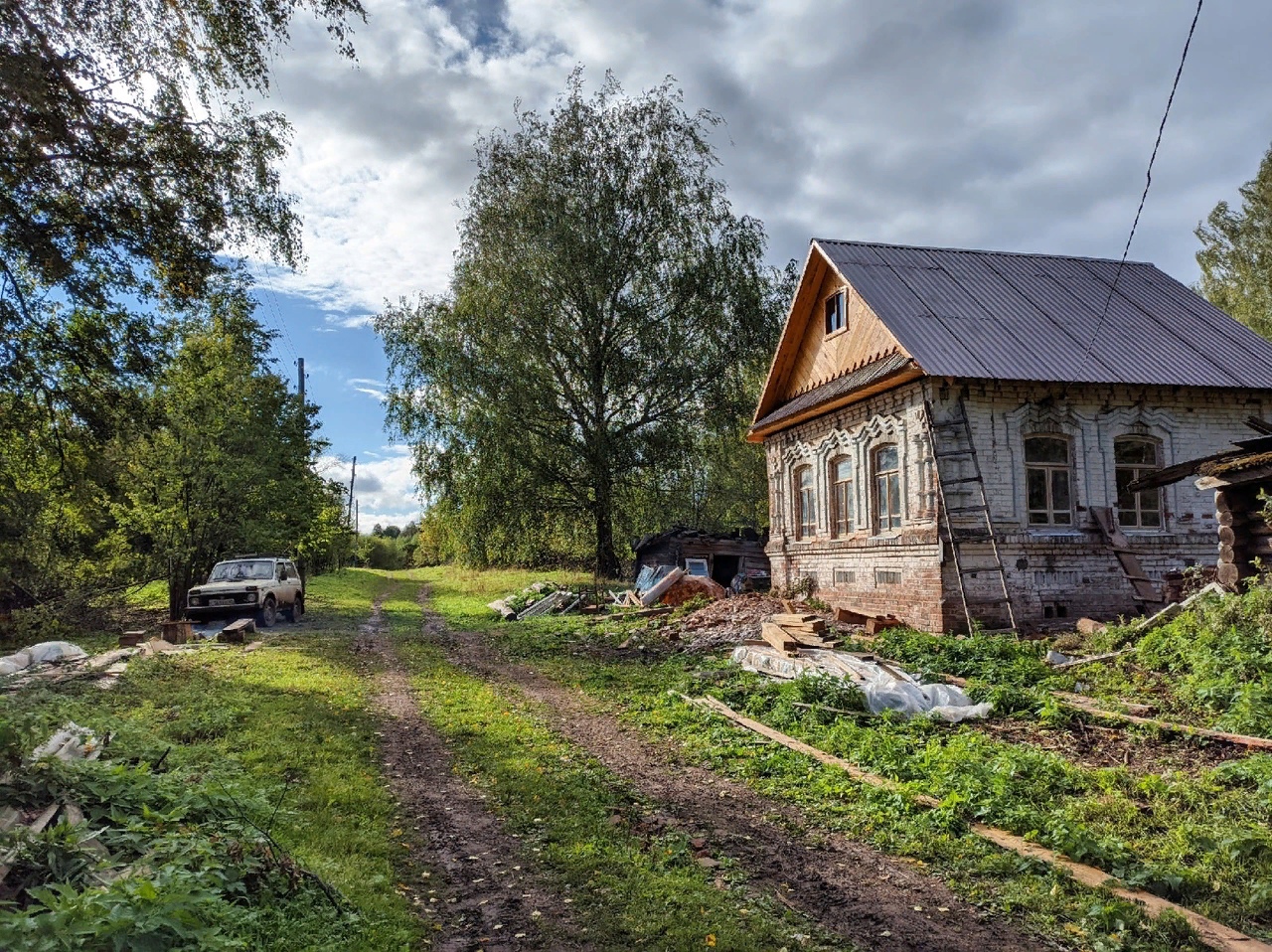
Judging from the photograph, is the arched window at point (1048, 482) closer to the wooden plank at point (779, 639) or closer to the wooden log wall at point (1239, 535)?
the wooden log wall at point (1239, 535)

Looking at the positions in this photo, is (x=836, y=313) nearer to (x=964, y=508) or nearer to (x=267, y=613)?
(x=964, y=508)

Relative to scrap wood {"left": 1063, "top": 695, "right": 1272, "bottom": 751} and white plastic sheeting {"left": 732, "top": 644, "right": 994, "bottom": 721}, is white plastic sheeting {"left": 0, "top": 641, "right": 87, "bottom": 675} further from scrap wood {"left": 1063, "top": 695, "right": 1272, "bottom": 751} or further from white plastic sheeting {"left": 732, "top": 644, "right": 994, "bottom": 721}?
scrap wood {"left": 1063, "top": 695, "right": 1272, "bottom": 751}

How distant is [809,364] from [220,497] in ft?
52.5

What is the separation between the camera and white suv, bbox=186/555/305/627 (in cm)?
2070

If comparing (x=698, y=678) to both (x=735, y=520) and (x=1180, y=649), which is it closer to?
(x=1180, y=649)

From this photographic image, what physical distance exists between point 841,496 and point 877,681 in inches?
358

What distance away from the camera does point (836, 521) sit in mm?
19516

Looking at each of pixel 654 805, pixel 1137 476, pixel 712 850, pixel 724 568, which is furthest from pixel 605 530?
pixel 712 850

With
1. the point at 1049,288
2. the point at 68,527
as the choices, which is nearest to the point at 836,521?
the point at 1049,288

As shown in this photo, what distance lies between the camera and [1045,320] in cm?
1814

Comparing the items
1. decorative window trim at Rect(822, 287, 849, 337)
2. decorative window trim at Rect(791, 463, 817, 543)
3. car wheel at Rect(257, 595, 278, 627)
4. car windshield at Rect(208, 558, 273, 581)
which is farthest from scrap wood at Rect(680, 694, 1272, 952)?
car windshield at Rect(208, 558, 273, 581)

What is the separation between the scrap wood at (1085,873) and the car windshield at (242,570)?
1778 centimetres

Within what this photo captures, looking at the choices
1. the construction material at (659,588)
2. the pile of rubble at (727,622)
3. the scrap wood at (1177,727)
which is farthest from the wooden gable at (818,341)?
the scrap wood at (1177,727)

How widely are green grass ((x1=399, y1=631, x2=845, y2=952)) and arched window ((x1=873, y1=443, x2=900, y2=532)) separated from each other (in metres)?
9.94
